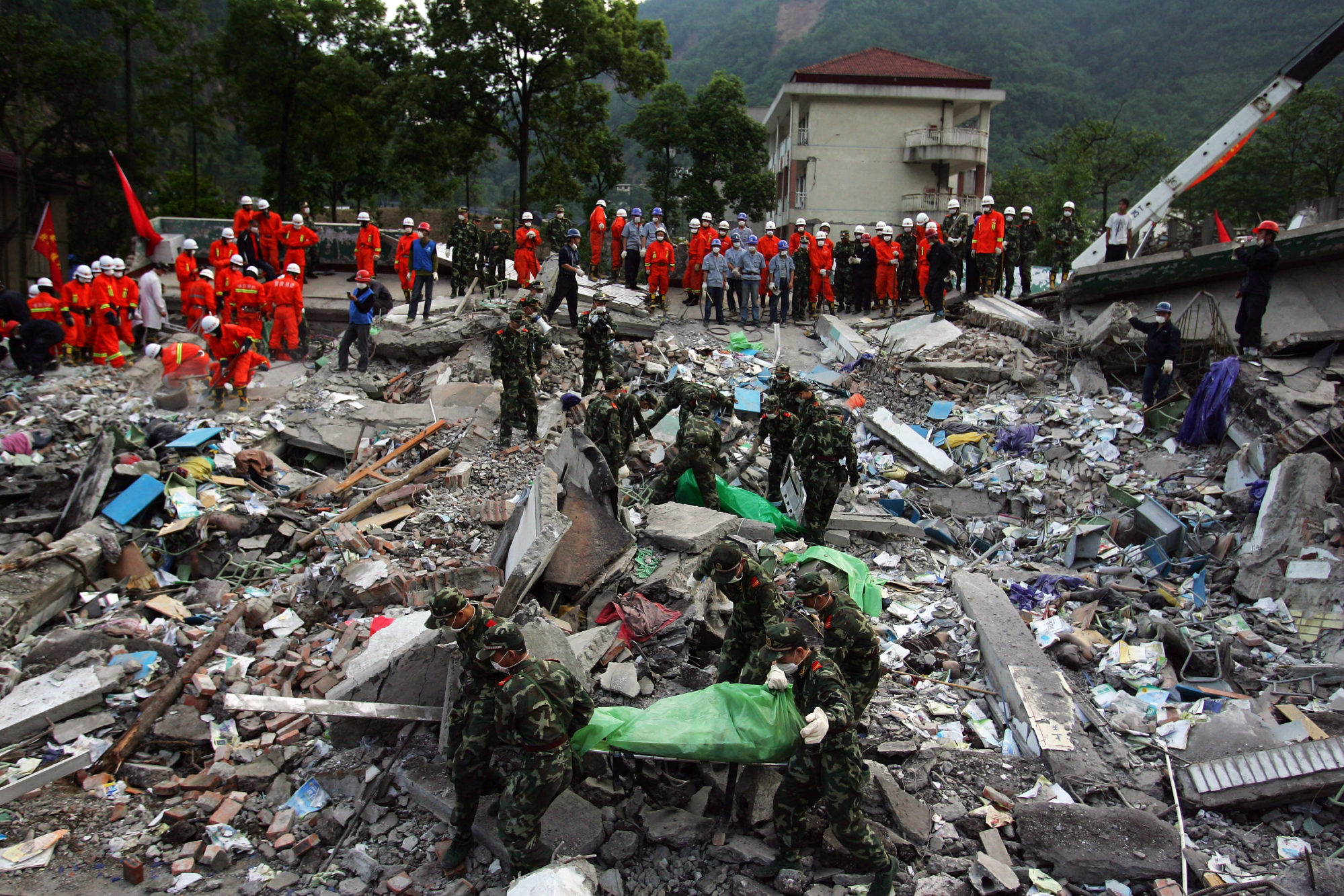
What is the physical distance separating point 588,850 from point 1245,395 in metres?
8.63

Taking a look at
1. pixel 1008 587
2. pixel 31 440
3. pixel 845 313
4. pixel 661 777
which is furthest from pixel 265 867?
pixel 845 313

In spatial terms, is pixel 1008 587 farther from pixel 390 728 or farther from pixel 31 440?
pixel 31 440

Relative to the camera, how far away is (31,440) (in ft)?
31.6

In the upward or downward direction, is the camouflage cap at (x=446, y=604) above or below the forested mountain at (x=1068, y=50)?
below

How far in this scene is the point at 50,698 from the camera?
5.38 metres

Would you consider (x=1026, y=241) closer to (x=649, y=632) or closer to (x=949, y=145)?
(x=649, y=632)

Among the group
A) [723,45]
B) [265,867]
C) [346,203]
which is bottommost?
[265,867]

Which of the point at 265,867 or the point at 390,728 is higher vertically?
the point at 390,728

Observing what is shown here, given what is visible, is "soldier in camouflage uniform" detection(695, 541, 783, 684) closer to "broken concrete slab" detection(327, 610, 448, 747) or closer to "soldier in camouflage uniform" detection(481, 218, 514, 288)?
"broken concrete slab" detection(327, 610, 448, 747)

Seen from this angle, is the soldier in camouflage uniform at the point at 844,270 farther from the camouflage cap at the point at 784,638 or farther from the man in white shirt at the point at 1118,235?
the camouflage cap at the point at 784,638

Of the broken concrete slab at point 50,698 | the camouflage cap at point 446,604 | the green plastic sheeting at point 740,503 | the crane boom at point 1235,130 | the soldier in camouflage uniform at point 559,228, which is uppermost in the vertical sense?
the crane boom at point 1235,130

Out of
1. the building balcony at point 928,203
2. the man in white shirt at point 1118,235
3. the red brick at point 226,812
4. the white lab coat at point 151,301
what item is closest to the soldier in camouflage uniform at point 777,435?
the red brick at point 226,812

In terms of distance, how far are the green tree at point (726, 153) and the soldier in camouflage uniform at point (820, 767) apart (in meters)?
25.0

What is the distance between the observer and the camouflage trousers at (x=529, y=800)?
156 inches
